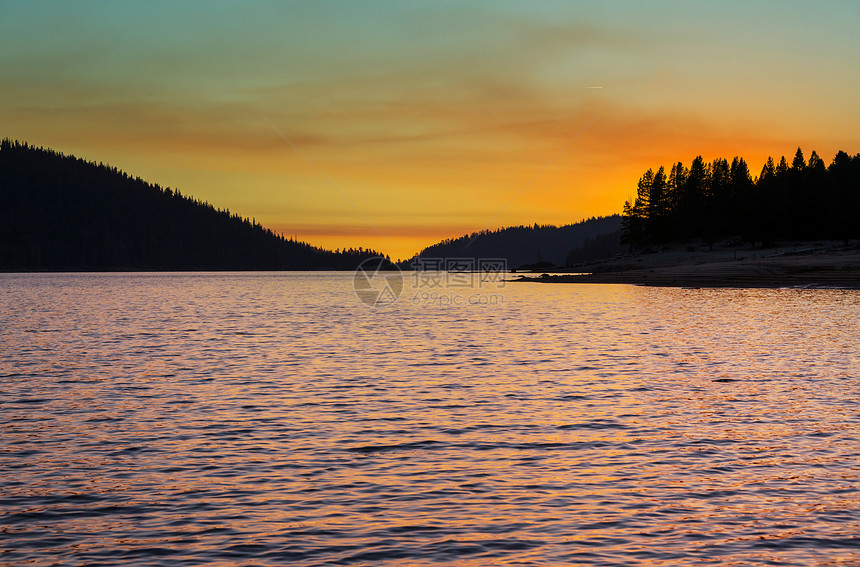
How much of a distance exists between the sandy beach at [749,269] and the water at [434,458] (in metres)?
66.6

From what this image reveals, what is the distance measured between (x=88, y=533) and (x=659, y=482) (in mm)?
9658

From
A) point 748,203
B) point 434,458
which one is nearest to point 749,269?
point 748,203

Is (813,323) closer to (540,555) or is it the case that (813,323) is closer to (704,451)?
(704,451)

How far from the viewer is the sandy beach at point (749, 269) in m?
96.2

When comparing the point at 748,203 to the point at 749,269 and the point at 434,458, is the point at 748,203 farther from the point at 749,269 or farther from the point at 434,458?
the point at 434,458

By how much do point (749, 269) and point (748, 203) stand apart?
5486 centimetres

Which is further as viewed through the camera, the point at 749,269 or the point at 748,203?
the point at 748,203

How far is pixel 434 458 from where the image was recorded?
1619 cm

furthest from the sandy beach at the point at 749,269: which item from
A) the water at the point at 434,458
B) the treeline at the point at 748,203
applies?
the water at the point at 434,458

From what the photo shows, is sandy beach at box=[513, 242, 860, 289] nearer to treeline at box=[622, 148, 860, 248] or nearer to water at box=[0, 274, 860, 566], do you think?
treeline at box=[622, 148, 860, 248]

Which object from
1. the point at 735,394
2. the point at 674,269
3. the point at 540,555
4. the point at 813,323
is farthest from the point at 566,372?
the point at 674,269

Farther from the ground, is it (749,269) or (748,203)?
(748,203)

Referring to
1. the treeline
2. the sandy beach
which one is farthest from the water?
the treeline

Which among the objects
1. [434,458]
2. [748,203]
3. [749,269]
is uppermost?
[748,203]
